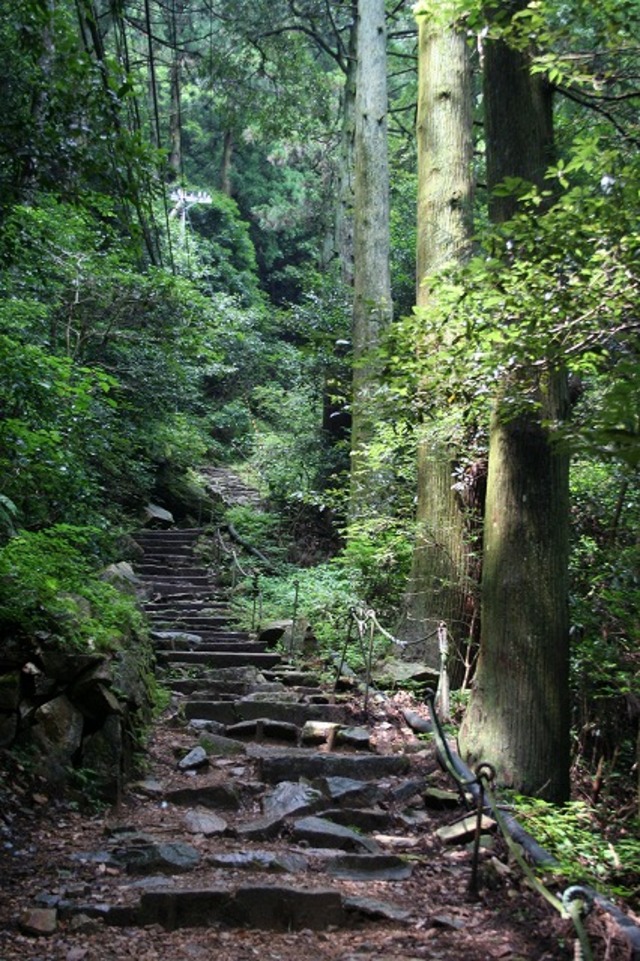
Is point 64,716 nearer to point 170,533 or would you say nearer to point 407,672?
point 407,672

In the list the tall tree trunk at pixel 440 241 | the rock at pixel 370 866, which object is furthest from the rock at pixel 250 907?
the tall tree trunk at pixel 440 241

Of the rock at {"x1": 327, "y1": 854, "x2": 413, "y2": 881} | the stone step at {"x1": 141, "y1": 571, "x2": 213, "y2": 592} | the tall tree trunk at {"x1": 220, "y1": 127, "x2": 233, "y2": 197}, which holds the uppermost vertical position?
the tall tree trunk at {"x1": 220, "y1": 127, "x2": 233, "y2": 197}

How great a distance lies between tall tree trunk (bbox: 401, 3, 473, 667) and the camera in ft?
26.7

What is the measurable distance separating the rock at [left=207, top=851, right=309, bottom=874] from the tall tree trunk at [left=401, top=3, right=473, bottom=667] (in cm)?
372

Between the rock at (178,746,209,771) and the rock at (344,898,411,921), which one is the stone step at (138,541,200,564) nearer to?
the rock at (178,746,209,771)

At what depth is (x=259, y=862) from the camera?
4250 millimetres

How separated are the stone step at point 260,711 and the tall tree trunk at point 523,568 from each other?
5.77 ft

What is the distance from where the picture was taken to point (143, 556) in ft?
47.1

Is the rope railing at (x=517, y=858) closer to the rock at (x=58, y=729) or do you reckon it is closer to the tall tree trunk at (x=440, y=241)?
the rock at (x=58, y=729)

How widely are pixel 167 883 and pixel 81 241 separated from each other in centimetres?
967

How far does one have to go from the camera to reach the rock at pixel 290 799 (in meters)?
5.08

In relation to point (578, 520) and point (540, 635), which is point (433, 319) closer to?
point (540, 635)

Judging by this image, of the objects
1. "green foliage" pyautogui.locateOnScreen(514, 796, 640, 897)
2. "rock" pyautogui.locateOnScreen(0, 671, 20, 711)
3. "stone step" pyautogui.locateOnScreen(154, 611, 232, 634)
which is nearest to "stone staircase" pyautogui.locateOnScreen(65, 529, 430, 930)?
"green foliage" pyautogui.locateOnScreen(514, 796, 640, 897)

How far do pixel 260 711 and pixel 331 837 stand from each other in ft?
8.09
